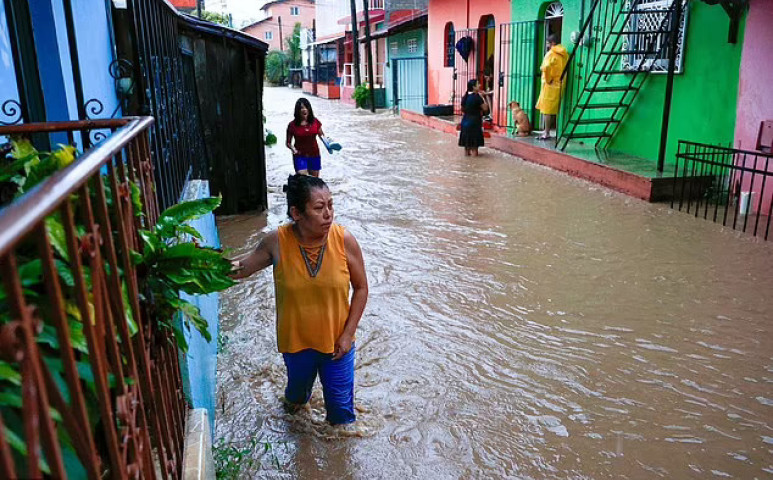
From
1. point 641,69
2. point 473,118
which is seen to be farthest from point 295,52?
point 641,69

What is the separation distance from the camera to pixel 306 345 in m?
3.38

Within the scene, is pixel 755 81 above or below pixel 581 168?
above

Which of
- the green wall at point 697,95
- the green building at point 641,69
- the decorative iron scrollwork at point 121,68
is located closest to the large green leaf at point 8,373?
the decorative iron scrollwork at point 121,68

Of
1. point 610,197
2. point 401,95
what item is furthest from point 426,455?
point 401,95

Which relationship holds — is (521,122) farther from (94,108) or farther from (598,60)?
(94,108)

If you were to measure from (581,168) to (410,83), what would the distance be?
586 inches

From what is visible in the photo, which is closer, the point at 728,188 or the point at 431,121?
the point at 728,188

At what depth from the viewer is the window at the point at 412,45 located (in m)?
25.8

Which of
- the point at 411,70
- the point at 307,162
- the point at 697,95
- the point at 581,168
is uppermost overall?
the point at 411,70

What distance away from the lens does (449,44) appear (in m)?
20.8

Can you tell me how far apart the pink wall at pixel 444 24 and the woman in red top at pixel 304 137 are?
849 cm

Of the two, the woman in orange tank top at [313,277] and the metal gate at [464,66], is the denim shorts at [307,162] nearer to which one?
the woman in orange tank top at [313,277]

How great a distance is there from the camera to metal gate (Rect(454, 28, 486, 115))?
18.2 meters

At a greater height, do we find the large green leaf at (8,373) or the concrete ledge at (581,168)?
the large green leaf at (8,373)
